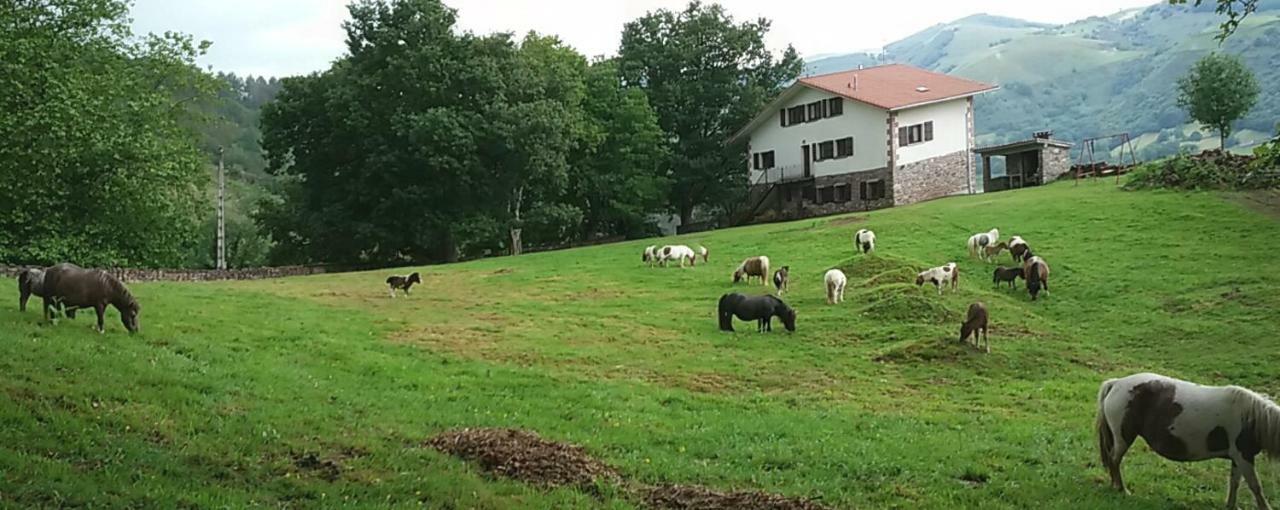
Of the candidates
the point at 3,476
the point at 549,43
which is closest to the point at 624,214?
the point at 549,43

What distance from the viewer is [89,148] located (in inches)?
1458

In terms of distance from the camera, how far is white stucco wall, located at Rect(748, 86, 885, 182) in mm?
61594

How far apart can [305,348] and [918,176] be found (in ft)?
164

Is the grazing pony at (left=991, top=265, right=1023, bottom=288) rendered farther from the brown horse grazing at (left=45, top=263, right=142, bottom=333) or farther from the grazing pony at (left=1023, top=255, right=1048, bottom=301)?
the brown horse grazing at (left=45, top=263, right=142, bottom=333)

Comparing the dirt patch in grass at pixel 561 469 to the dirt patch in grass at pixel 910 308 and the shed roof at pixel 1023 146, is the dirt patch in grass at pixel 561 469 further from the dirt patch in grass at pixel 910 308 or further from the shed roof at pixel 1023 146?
the shed roof at pixel 1023 146

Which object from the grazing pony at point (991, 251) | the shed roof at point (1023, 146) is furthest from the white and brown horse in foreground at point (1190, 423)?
the shed roof at point (1023, 146)

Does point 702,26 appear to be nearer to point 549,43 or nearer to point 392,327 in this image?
point 549,43

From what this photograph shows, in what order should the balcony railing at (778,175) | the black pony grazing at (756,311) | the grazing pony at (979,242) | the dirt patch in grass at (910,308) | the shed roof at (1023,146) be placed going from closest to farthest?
1. the black pony grazing at (756,311)
2. the dirt patch in grass at (910,308)
3. the grazing pony at (979,242)
4. the shed roof at (1023,146)
5. the balcony railing at (778,175)

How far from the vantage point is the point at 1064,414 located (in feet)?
53.4

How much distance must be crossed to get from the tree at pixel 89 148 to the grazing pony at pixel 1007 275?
31.9m

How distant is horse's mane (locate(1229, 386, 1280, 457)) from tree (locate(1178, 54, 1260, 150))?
64.1 m

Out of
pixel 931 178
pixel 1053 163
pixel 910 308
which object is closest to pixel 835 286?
pixel 910 308

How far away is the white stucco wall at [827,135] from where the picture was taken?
6159 cm

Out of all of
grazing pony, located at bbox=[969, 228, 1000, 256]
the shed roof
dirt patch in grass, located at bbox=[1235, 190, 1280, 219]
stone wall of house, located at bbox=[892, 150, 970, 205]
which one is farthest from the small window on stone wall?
grazing pony, located at bbox=[969, 228, 1000, 256]
